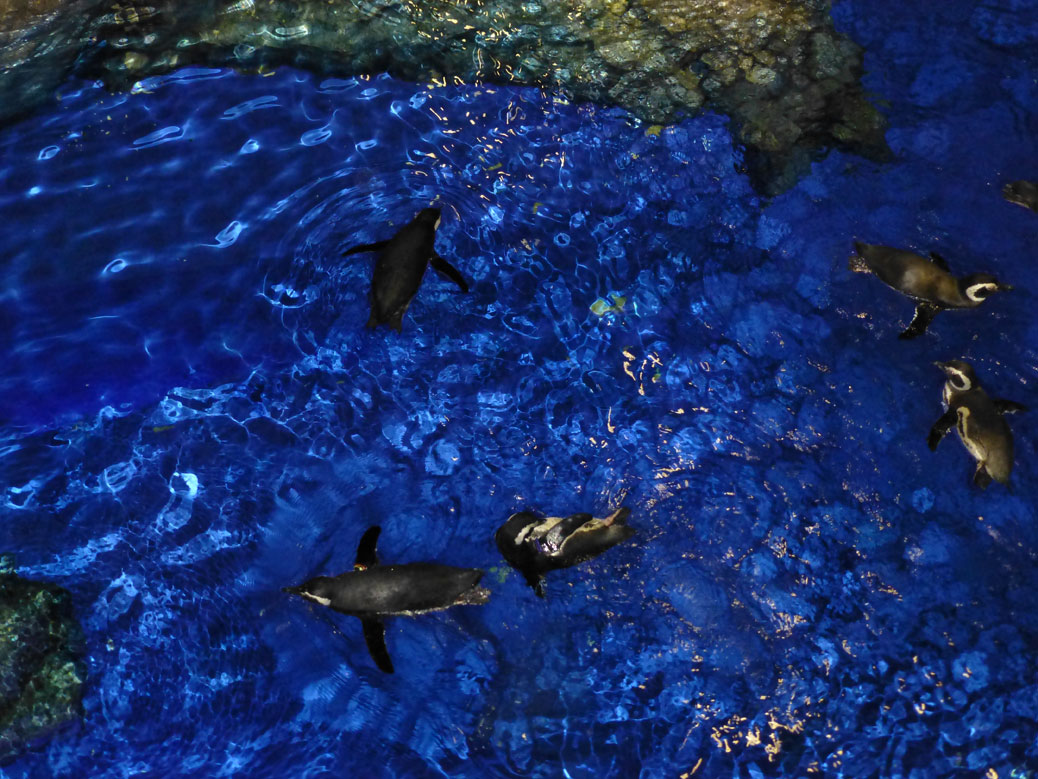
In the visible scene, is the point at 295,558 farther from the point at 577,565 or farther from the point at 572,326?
the point at 572,326

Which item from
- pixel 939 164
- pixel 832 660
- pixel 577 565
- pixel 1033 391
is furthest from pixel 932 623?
pixel 939 164

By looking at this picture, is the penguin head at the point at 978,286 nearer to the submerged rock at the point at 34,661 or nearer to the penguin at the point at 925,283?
the penguin at the point at 925,283

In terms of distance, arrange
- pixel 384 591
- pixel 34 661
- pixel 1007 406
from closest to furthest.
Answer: pixel 384 591, pixel 34 661, pixel 1007 406

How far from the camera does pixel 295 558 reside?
4.09m

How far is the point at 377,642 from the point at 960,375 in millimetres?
3297

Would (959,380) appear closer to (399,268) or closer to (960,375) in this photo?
(960,375)

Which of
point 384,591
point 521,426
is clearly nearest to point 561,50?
point 521,426

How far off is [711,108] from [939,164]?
4.58 ft

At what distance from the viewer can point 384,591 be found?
3.68 m

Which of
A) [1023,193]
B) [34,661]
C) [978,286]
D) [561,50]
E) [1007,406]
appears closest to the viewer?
[34,661]

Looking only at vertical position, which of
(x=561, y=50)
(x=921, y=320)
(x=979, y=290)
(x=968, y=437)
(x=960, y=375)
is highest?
(x=561, y=50)

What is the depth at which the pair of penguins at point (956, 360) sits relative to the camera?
4.02 meters

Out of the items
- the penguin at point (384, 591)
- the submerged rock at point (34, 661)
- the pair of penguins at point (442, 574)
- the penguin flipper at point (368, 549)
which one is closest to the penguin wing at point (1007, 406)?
the pair of penguins at point (442, 574)

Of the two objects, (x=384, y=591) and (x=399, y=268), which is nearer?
(x=384, y=591)
